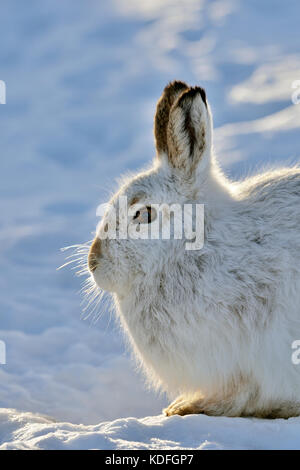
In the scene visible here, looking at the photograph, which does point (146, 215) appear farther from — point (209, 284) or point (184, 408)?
point (184, 408)

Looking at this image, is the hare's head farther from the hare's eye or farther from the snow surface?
the snow surface

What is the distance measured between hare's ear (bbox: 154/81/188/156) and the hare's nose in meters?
0.71

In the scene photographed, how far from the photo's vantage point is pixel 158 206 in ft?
12.3

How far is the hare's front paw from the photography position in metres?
3.75

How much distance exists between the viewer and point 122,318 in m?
3.97

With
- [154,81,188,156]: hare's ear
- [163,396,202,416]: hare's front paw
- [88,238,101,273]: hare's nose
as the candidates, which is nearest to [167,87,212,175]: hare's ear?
[154,81,188,156]: hare's ear

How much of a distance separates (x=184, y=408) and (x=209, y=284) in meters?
0.81

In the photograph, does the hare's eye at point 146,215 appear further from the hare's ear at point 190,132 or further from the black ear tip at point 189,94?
the black ear tip at point 189,94

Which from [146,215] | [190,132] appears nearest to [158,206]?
[146,215]

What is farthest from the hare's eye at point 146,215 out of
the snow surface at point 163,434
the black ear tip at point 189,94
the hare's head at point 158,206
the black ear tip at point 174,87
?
the snow surface at point 163,434

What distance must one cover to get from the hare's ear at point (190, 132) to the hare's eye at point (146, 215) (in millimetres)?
326
